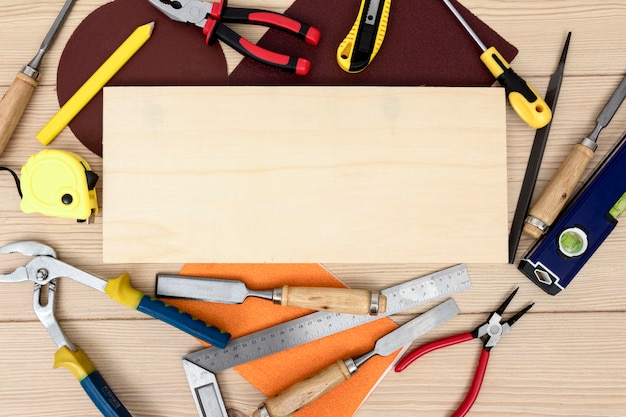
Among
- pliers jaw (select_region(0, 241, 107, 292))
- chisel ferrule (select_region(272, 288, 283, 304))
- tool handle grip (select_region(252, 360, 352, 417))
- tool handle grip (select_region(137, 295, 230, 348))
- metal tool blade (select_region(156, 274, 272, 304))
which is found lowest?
tool handle grip (select_region(252, 360, 352, 417))

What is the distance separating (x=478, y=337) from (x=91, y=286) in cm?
64

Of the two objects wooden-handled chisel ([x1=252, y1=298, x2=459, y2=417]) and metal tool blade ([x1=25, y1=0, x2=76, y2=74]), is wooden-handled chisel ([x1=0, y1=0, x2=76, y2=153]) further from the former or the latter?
wooden-handled chisel ([x1=252, y1=298, x2=459, y2=417])

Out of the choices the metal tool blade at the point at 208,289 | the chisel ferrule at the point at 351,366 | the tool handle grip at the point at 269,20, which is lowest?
the chisel ferrule at the point at 351,366

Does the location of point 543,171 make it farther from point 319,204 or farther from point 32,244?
point 32,244

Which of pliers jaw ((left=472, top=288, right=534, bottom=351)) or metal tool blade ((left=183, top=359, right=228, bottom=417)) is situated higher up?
pliers jaw ((left=472, top=288, right=534, bottom=351))

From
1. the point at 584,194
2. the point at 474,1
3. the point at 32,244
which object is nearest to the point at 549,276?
the point at 584,194

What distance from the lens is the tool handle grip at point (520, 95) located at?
2.57 feet

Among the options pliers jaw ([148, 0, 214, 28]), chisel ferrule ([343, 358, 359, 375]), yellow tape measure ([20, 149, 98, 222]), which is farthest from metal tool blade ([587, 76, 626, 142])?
yellow tape measure ([20, 149, 98, 222])

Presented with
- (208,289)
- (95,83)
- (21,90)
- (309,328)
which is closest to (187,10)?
(95,83)

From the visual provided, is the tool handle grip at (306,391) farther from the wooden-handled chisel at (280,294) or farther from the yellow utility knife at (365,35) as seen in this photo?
the yellow utility knife at (365,35)

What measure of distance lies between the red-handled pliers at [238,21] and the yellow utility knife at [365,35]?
0.06 m

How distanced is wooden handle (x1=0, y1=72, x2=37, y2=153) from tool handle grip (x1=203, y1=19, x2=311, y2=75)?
0.99 feet

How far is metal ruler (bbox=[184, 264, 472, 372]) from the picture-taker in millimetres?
824

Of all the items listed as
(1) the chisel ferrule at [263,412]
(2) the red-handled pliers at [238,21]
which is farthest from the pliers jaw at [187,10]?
(1) the chisel ferrule at [263,412]
